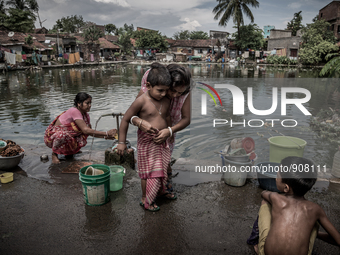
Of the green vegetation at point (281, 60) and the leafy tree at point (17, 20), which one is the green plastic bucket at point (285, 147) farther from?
the leafy tree at point (17, 20)

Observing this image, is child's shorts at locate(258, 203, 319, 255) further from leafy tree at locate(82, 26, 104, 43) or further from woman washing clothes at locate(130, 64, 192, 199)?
leafy tree at locate(82, 26, 104, 43)

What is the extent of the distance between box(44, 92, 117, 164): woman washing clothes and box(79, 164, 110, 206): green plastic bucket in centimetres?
127

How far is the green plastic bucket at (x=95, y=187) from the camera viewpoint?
122 inches

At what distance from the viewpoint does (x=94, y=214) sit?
122 inches

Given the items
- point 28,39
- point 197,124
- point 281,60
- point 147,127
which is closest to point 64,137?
point 147,127

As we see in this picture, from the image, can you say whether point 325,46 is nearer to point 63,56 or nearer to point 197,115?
point 197,115

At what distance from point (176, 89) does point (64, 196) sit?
217cm

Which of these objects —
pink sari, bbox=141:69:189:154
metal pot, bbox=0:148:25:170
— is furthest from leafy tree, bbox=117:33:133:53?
pink sari, bbox=141:69:189:154

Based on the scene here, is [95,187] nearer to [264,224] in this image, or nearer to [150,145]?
[150,145]

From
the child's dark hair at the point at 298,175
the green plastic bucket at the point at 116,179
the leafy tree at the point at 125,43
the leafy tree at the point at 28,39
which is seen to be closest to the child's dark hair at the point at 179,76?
the child's dark hair at the point at 298,175

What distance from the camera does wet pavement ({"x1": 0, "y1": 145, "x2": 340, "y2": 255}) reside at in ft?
8.26

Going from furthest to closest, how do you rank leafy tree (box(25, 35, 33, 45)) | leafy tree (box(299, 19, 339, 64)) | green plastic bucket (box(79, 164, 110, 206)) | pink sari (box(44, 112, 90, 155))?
leafy tree (box(25, 35, 33, 45))
leafy tree (box(299, 19, 339, 64))
pink sari (box(44, 112, 90, 155))
green plastic bucket (box(79, 164, 110, 206))

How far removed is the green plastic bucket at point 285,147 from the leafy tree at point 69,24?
7094cm

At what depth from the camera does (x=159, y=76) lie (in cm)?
275
